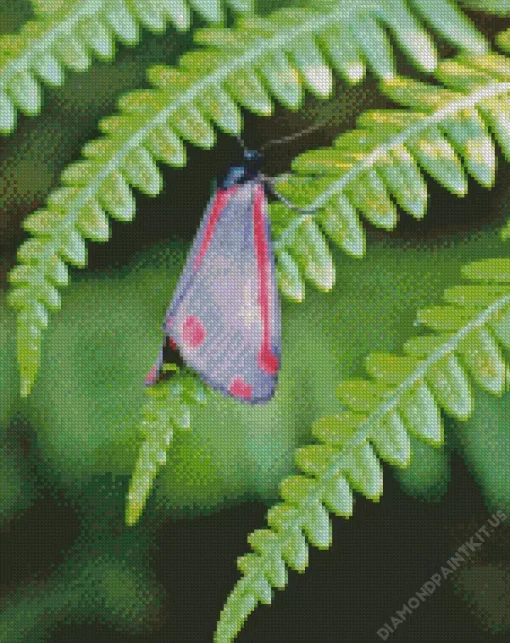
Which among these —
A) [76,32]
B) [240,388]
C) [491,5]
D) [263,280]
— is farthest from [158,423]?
[491,5]

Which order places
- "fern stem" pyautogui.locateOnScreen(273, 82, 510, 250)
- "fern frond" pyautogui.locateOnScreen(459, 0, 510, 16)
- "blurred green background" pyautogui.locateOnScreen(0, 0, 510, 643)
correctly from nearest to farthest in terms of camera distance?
"fern stem" pyautogui.locateOnScreen(273, 82, 510, 250), "fern frond" pyautogui.locateOnScreen(459, 0, 510, 16), "blurred green background" pyautogui.locateOnScreen(0, 0, 510, 643)

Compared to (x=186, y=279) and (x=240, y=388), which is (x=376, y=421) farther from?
(x=186, y=279)

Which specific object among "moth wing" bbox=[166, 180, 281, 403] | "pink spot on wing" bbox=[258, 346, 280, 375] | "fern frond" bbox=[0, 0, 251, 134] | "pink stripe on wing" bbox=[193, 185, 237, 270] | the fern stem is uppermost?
"fern frond" bbox=[0, 0, 251, 134]

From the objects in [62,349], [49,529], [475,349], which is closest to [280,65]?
[475,349]

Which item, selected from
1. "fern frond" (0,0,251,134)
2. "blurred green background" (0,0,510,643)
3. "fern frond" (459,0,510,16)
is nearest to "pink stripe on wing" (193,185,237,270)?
"fern frond" (0,0,251,134)

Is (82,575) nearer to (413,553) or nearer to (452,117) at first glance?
(413,553)

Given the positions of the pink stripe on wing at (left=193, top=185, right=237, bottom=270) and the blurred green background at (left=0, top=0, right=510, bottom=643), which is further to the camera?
the blurred green background at (left=0, top=0, right=510, bottom=643)

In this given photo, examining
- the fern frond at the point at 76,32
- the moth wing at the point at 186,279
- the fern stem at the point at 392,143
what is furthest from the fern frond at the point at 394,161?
the fern frond at the point at 76,32

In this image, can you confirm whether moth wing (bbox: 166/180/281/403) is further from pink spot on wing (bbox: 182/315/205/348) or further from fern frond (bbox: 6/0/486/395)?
fern frond (bbox: 6/0/486/395)
